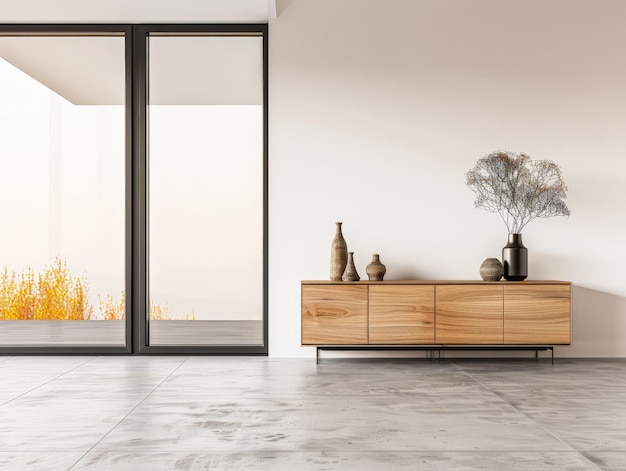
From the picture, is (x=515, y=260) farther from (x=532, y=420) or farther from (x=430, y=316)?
(x=532, y=420)

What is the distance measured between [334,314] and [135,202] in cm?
200

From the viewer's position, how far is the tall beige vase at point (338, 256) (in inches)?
199

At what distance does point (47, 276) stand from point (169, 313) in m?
1.08

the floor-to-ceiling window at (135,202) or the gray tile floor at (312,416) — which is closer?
the gray tile floor at (312,416)

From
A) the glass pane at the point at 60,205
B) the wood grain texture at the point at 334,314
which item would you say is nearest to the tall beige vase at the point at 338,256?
the wood grain texture at the point at 334,314

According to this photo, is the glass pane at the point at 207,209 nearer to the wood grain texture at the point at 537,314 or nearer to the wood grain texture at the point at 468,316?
the wood grain texture at the point at 468,316

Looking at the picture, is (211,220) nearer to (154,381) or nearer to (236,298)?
(236,298)

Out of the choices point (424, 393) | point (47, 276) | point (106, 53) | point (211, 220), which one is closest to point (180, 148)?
point (211, 220)

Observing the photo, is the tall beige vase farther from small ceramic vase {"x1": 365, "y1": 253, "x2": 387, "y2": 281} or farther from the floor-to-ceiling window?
the floor-to-ceiling window

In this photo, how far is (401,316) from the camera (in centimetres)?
486

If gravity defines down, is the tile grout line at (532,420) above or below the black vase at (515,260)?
below

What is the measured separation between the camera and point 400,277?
5.30 metres

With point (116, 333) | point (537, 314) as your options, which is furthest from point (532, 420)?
point (116, 333)

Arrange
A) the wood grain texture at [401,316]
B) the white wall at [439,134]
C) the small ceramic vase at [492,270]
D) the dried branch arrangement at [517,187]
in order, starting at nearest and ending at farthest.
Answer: the wood grain texture at [401,316] → the small ceramic vase at [492,270] → the dried branch arrangement at [517,187] → the white wall at [439,134]
